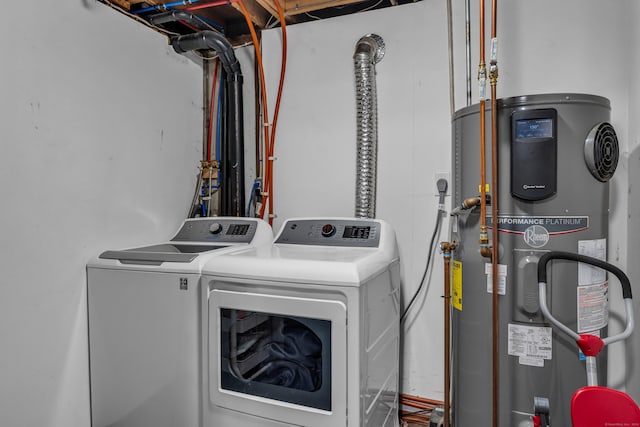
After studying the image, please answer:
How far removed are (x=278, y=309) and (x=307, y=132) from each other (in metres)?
1.32

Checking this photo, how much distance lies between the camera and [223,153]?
236 cm

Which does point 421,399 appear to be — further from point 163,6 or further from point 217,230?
point 163,6

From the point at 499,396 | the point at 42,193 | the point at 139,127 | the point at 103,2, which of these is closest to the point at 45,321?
the point at 42,193

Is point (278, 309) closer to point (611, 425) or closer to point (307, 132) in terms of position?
point (611, 425)

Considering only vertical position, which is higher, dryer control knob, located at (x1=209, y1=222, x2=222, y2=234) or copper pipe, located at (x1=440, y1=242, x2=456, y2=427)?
dryer control knob, located at (x1=209, y1=222, x2=222, y2=234)

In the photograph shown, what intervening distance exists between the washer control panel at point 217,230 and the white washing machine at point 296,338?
Result: 0.35 m

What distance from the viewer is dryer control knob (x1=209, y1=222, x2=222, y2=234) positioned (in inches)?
82.4

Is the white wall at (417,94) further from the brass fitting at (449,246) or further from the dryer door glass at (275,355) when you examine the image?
the dryer door glass at (275,355)

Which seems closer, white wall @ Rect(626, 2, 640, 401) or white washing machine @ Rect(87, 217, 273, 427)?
white washing machine @ Rect(87, 217, 273, 427)

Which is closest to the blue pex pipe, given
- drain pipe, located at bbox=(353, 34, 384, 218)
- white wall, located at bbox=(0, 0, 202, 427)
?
white wall, located at bbox=(0, 0, 202, 427)

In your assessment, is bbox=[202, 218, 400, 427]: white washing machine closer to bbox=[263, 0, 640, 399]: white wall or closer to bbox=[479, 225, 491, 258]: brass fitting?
bbox=[479, 225, 491, 258]: brass fitting

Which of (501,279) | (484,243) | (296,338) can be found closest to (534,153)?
(484,243)

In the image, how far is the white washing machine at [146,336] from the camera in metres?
1.54

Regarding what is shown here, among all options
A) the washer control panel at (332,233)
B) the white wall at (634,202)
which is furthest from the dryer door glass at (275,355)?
the white wall at (634,202)
